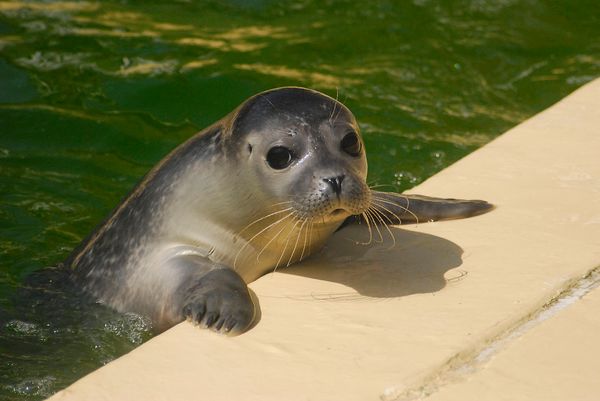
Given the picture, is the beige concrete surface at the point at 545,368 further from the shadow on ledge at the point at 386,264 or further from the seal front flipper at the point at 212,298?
the seal front flipper at the point at 212,298

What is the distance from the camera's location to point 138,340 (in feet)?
17.4

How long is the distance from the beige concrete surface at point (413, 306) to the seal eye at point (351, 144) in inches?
21.6

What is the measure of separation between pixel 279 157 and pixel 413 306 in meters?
0.89

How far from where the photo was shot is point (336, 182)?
4887 mm

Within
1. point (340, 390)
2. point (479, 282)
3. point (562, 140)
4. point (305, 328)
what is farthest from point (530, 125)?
point (340, 390)

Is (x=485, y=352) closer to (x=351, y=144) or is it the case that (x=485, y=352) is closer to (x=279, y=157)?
(x=351, y=144)

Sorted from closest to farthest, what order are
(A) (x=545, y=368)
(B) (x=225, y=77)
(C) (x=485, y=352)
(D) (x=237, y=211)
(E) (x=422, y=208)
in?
1. (A) (x=545, y=368)
2. (C) (x=485, y=352)
3. (D) (x=237, y=211)
4. (E) (x=422, y=208)
5. (B) (x=225, y=77)

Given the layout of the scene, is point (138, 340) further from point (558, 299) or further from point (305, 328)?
point (558, 299)

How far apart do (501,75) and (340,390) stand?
580 centimetres

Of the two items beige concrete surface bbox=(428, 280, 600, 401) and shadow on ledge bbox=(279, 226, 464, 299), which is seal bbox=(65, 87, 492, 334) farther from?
beige concrete surface bbox=(428, 280, 600, 401)

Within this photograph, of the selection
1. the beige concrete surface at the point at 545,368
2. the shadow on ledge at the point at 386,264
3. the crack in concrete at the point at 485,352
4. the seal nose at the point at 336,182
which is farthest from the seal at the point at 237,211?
the beige concrete surface at the point at 545,368

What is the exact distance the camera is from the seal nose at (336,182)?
16.0 ft

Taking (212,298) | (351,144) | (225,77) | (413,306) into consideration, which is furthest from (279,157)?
(225,77)

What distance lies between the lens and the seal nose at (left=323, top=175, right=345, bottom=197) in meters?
4.88
